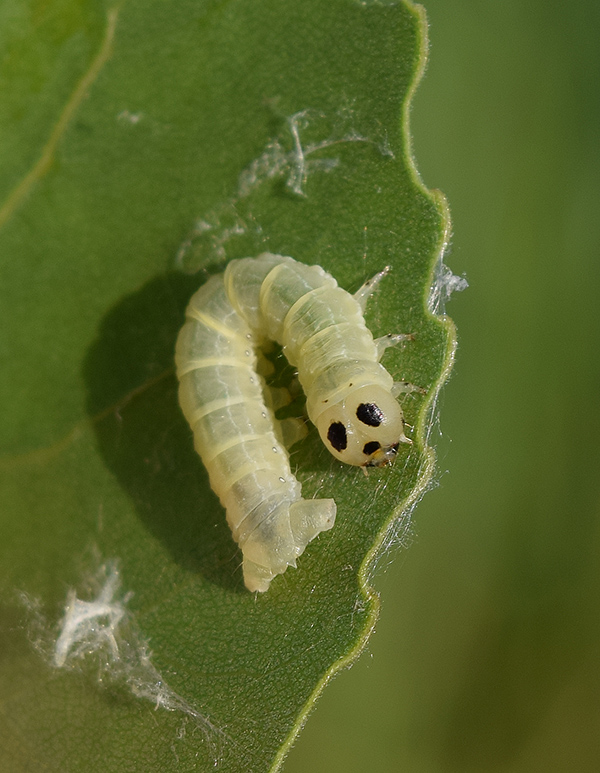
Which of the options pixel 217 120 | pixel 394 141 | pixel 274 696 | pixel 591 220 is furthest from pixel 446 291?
pixel 591 220

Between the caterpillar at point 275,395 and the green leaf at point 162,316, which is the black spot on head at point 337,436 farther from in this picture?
the green leaf at point 162,316

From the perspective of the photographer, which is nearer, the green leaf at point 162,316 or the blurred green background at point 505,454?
the green leaf at point 162,316

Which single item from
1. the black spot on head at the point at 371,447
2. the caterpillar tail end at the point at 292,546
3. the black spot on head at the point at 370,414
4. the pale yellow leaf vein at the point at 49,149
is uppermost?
the pale yellow leaf vein at the point at 49,149

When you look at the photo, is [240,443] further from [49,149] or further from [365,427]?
[49,149]

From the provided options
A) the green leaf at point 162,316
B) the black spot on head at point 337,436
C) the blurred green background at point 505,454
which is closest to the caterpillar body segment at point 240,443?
the green leaf at point 162,316

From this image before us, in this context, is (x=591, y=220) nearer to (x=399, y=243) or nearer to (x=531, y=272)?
(x=531, y=272)

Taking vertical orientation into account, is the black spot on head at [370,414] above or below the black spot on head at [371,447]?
above

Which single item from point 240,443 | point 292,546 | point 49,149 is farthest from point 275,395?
point 49,149
